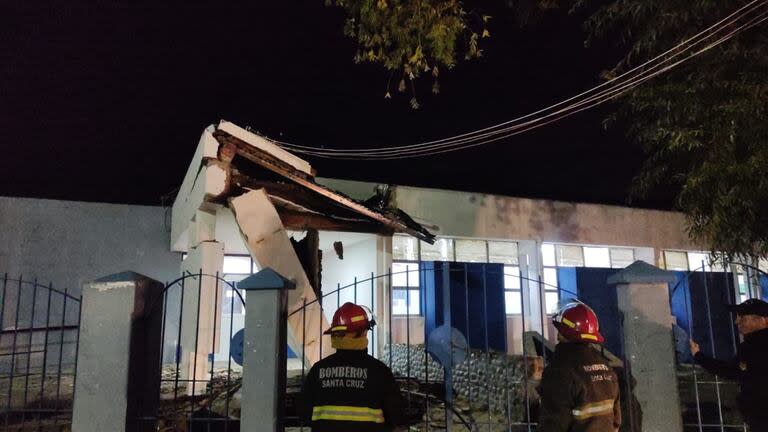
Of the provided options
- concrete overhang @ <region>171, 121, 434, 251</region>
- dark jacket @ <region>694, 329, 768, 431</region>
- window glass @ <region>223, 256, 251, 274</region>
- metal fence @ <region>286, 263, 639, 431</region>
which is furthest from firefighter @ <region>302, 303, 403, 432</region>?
window glass @ <region>223, 256, 251, 274</region>

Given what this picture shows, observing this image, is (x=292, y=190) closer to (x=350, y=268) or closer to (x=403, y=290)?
(x=403, y=290)

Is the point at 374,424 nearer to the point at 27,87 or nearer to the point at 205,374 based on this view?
the point at 205,374

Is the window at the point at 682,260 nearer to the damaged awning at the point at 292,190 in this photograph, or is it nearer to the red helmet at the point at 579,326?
the damaged awning at the point at 292,190

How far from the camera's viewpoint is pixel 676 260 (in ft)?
→ 47.8

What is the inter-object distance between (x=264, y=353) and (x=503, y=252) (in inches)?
362

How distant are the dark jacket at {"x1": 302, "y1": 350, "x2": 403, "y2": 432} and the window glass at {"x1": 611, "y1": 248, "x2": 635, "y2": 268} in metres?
11.9

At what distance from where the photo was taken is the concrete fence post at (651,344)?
417cm

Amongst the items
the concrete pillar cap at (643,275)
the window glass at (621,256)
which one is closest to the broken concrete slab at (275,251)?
the concrete pillar cap at (643,275)

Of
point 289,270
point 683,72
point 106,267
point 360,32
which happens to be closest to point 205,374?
point 289,270

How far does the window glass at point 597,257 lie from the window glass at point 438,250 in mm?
3939

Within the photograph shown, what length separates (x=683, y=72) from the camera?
6477 mm

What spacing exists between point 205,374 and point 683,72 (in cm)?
769

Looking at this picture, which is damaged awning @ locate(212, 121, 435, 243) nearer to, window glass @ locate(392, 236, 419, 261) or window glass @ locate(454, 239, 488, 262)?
window glass @ locate(392, 236, 419, 261)

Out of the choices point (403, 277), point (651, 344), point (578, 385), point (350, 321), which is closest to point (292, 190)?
point (403, 277)
